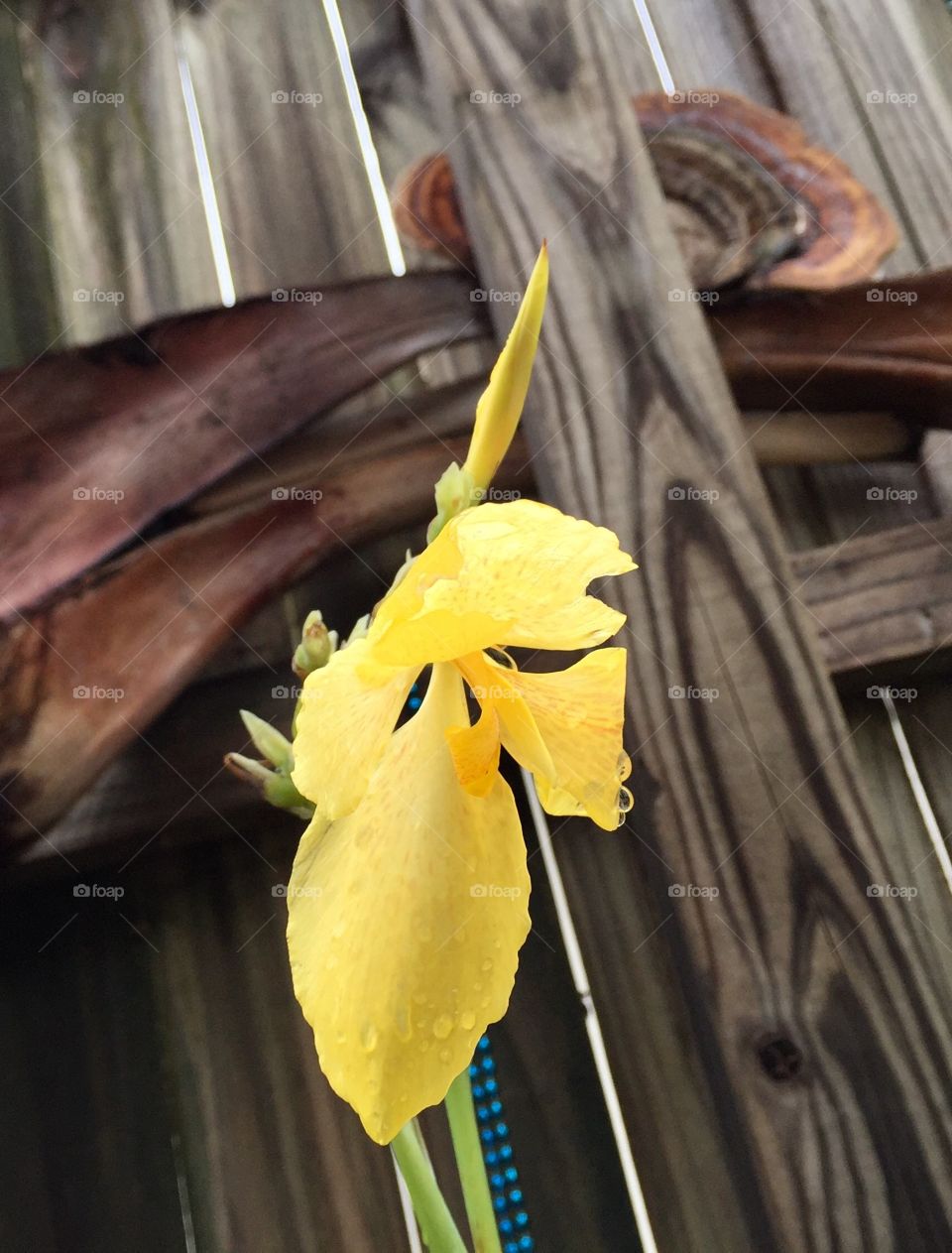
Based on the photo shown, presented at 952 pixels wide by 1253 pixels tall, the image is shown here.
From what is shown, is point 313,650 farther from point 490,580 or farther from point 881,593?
point 881,593

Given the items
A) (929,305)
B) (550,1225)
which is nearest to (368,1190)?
(550,1225)

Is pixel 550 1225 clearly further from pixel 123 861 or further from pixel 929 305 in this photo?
pixel 929 305

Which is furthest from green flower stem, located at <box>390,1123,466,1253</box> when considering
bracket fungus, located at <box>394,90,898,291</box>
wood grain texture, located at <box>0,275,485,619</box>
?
bracket fungus, located at <box>394,90,898,291</box>

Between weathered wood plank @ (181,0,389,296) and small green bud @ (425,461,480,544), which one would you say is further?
weathered wood plank @ (181,0,389,296)

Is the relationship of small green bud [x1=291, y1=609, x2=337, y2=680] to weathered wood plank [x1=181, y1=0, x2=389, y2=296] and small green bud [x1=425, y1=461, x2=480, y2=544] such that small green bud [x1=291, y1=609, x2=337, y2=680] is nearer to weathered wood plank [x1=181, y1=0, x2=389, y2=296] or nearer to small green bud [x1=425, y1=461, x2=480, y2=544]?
small green bud [x1=425, y1=461, x2=480, y2=544]

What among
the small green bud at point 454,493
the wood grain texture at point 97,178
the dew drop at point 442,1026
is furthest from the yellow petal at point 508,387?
the wood grain texture at point 97,178

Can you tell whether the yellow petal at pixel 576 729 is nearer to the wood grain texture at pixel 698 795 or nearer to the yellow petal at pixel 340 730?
the yellow petal at pixel 340 730
